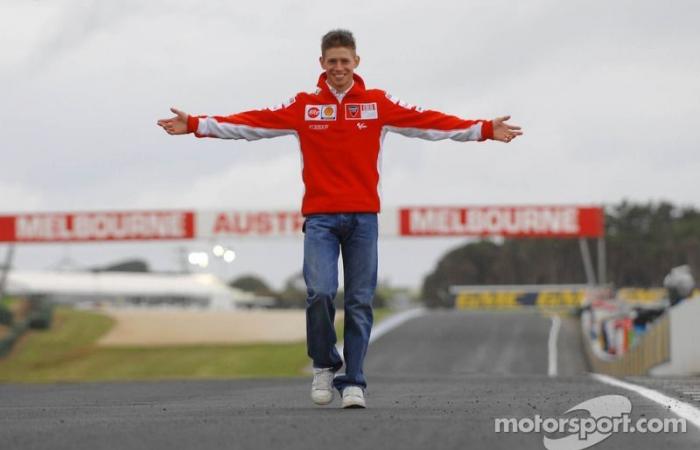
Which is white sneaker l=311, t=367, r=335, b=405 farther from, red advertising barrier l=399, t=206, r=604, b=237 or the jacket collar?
red advertising barrier l=399, t=206, r=604, b=237

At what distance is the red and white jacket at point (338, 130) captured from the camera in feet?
22.4

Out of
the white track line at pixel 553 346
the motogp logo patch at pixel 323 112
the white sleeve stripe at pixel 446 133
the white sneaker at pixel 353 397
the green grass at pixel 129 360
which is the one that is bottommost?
the green grass at pixel 129 360

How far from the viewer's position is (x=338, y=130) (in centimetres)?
690

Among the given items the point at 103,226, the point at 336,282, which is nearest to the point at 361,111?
the point at 336,282

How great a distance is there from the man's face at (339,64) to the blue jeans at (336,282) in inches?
29.5

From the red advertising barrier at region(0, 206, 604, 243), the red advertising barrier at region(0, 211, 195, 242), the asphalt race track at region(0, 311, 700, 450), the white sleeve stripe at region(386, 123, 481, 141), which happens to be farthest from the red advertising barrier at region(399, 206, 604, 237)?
the white sleeve stripe at region(386, 123, 481, 141)

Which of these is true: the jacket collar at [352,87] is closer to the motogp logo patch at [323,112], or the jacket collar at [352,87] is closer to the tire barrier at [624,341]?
the motogp logo patch at [323,112]

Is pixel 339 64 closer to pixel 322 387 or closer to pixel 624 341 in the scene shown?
pixel 322 387

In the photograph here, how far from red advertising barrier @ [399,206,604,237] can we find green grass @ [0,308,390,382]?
6209 millimetres

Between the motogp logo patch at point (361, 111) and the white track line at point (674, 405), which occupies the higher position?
the motogp logo patch at point (361, 111)

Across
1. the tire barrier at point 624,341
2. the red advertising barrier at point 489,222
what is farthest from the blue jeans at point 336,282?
the red advertising barrier at point 489,222

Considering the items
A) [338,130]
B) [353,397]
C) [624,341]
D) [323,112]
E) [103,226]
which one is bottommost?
[624,341]

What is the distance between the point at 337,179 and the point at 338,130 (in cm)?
29

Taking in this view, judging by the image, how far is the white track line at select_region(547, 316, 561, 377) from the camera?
118ft
